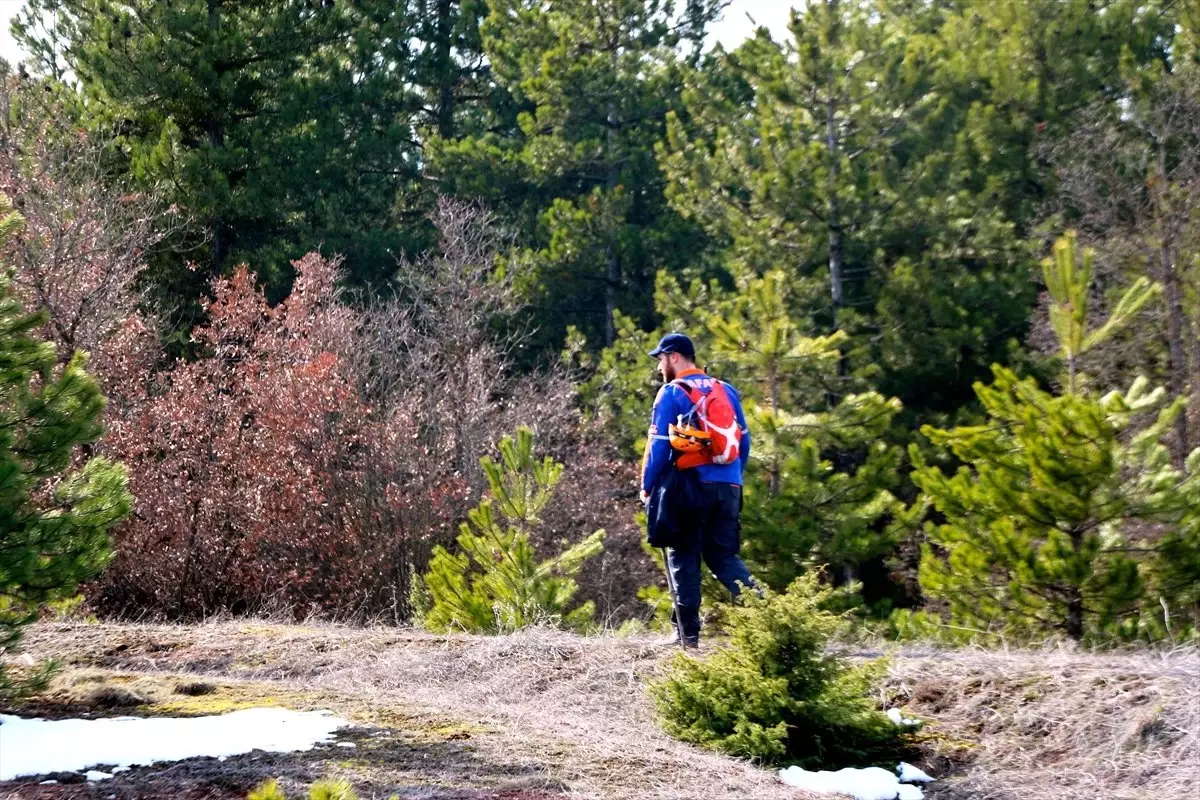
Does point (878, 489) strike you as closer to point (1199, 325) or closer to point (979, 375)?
point (1199, 325)

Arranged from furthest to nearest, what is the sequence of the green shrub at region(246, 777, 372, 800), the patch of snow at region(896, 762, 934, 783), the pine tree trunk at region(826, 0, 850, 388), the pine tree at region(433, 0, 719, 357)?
the pine tree at region(433, 0, 719, 357)
the pine tree trunk at region(826, 0, 850, 388)
the patch of snow at region(896, 762, 934, 783)
the green shrub at region(246, 777, 372, 800)

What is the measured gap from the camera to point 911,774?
16.9ft

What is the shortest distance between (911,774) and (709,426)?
226cm

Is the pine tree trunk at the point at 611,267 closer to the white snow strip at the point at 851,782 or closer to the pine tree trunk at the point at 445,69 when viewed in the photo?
the pine tree trunk at the point at 445,69

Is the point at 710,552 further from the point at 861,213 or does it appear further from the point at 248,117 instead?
the point at 248,117

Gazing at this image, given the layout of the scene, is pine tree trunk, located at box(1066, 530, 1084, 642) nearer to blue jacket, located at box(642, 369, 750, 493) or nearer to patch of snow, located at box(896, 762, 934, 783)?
blue jacket, located at box(642, 369, 750, 493)

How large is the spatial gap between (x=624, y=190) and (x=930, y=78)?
7.04 m

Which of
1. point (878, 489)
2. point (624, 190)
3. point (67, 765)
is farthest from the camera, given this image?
point (624, 190)

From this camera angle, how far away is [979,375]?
23.2 meters

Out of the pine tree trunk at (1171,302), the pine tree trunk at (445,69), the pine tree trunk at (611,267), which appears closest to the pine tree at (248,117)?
the pine tree trunk at (445,69)

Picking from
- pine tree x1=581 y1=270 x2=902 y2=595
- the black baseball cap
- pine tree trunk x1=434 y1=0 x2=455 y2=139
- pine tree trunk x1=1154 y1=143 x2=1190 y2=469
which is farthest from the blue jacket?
pine tree trunk x1=434 y1=0 x2=455 y2=139

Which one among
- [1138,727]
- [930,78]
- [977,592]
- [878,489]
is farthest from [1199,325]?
[1138,727]

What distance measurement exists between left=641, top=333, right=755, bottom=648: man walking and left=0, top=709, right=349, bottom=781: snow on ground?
2170mm

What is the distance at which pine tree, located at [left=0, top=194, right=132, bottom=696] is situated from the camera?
5371 mm
